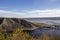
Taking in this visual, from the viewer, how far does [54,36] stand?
1145cm

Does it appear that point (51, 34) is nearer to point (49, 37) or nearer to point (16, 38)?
point (49, 37)

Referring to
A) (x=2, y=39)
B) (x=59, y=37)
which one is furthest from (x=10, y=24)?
(x=2, y=39)

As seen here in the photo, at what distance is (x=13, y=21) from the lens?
76.5 ft

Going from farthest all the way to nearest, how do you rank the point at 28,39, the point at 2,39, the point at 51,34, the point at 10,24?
the point at 10,24 < the point at 51,34 < the point at 28,39 < the point at 2,39

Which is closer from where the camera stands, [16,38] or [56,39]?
[16,38]

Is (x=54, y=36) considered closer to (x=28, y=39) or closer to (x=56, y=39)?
(x=56, y=39)

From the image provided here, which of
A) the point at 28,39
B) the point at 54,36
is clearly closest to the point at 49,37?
the point at 54,36

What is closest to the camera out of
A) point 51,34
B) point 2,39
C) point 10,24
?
point 2,39

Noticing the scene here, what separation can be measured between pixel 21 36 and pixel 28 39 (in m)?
0.81

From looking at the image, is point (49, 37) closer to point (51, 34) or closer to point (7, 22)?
point (51, 34)

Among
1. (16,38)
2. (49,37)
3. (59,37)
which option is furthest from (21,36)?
(59,37)

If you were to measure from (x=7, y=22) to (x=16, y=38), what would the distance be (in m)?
12.6

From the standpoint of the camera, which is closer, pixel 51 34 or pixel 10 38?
pixel 10 38

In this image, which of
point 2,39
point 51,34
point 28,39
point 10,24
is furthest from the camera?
point 10,24
